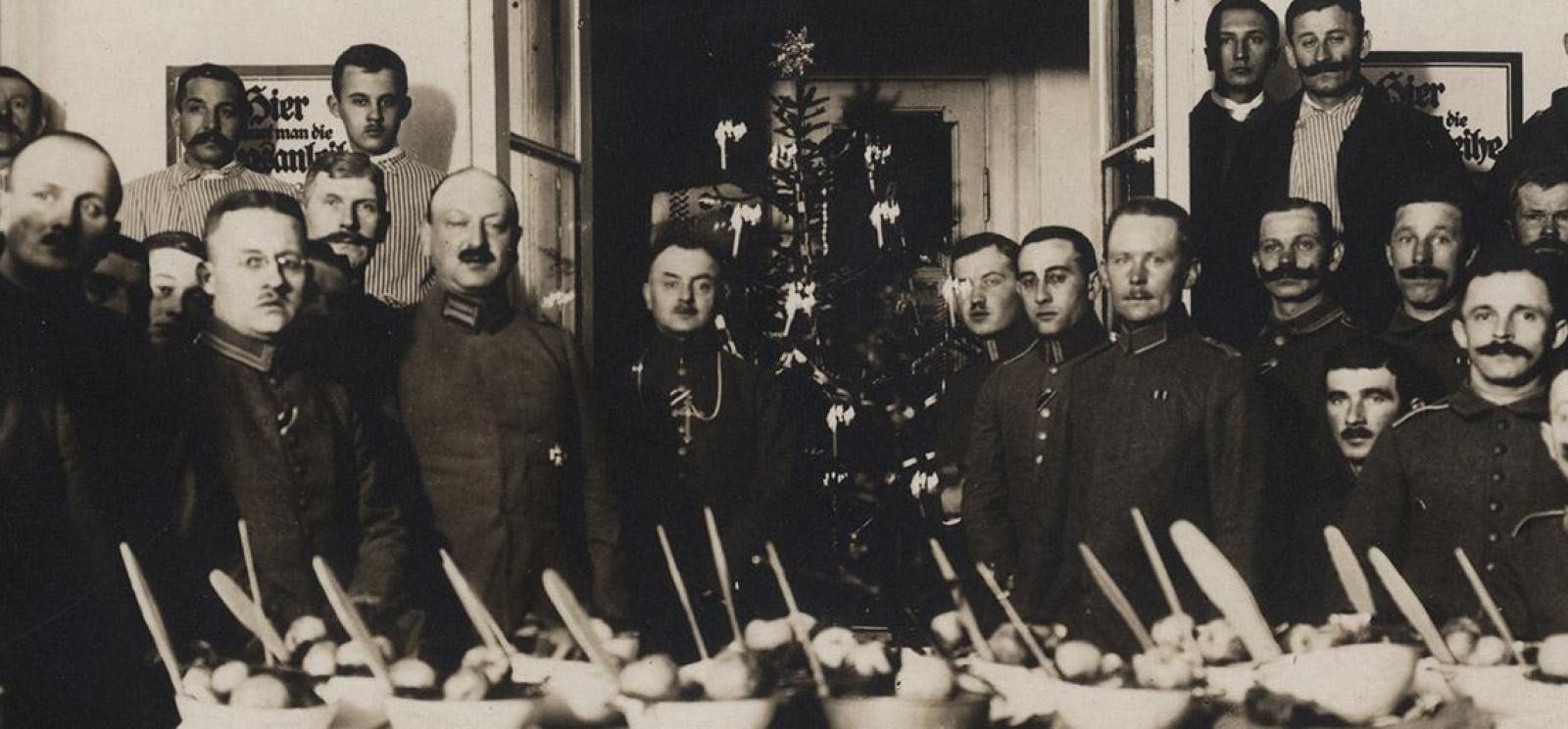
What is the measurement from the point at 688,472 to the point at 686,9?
88 cm

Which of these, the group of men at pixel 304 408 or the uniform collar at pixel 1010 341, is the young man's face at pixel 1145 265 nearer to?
the uniform collar at pixel 1010 341

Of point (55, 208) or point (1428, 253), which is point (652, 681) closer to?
point (55, 208)

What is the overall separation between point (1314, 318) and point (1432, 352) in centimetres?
19

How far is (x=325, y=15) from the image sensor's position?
2.71 m

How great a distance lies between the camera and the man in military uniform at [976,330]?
2.79 meters

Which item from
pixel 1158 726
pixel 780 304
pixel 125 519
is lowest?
pixel 1158 726

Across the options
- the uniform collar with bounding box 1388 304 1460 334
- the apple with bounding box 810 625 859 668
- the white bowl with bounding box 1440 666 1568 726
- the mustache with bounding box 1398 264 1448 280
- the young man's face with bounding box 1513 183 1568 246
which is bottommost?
the white bowl with bounding box 1440 666 1568 726

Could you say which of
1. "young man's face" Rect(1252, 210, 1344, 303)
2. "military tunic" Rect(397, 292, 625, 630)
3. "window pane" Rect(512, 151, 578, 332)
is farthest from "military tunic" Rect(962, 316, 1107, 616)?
"window pane" Rect(512, 151, 578, 332)

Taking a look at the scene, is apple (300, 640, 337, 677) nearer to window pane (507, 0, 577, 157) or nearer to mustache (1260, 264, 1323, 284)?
window pane (507, 0, 577, 157)

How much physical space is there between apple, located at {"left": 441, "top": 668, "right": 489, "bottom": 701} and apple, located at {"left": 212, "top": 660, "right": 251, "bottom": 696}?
220 millimetres

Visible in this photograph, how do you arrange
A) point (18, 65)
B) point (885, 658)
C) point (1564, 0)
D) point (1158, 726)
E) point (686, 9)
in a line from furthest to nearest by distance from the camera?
point (686, 9)
point (1564, 0)
point (18, 65)
point (885, 658)
point (1158, 726)

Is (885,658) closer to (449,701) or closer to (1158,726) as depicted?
(1158,726)

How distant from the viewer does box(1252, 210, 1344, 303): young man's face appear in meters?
2.67

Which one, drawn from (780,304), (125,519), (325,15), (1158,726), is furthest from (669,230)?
(1158,726)
